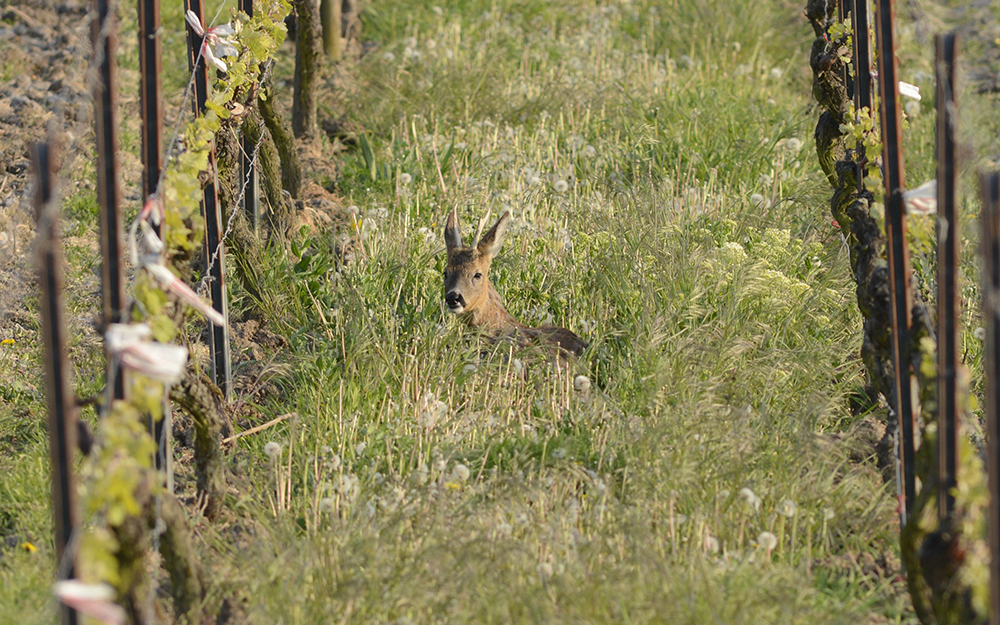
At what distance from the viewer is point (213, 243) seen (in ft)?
15.9

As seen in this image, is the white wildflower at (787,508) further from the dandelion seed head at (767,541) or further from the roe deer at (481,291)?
the roe deer at (481,291)

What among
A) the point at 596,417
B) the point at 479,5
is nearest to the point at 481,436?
the point at 596,417

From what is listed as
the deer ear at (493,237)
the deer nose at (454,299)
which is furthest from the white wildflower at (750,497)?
the deer ear at (493,237)

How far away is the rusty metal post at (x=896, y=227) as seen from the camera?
3584mm

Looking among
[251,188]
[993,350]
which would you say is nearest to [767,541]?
[993,350]

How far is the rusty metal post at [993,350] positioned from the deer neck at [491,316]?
346 centimetres

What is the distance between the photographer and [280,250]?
6008mm

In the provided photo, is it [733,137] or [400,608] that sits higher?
[733,137]

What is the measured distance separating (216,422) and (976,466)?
Result: 8.43ft

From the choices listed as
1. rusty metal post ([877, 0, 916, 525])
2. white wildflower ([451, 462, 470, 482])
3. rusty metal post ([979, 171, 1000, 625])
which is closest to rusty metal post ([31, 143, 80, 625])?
white wildflower ([451, 462, 470, 482])

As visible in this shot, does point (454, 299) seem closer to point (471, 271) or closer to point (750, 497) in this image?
point (471, 271)

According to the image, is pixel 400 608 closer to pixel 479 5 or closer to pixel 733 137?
pixel 733 137

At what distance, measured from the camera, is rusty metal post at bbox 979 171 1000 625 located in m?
2.54

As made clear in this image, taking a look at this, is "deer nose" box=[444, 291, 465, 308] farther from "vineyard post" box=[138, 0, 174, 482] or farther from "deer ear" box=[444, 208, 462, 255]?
"vineyard post" box=[138, 0, 174, 482]
